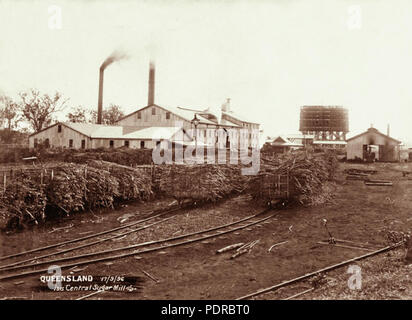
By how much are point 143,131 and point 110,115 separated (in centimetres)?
3696

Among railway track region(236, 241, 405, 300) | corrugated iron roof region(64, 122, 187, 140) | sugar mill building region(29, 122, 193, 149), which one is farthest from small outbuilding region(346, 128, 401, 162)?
railway track region(236, 241, 405, 300)

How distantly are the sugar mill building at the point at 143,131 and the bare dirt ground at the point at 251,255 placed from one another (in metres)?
23.0

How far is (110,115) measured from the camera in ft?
252

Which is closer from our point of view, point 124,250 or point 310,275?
point 310,275

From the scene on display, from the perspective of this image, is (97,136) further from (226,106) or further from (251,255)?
(251,255)

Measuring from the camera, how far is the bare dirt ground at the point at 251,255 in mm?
7270

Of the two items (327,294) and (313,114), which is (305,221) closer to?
(327,294)

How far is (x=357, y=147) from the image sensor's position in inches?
1521

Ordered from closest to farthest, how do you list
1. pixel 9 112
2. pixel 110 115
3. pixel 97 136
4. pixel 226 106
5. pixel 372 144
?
1. pixel 372 144
2. pixel 97 136
3. pixel 9 112
4. pixel 226 106
5. pixel 110 115

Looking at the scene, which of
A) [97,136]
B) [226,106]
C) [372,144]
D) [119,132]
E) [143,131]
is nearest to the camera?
[372,144]

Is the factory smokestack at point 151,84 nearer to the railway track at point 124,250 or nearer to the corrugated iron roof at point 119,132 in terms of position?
the corrugated iron roof at point 119,132

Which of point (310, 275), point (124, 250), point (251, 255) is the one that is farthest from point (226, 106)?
point (310, 275)

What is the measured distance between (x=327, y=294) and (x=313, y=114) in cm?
6740
